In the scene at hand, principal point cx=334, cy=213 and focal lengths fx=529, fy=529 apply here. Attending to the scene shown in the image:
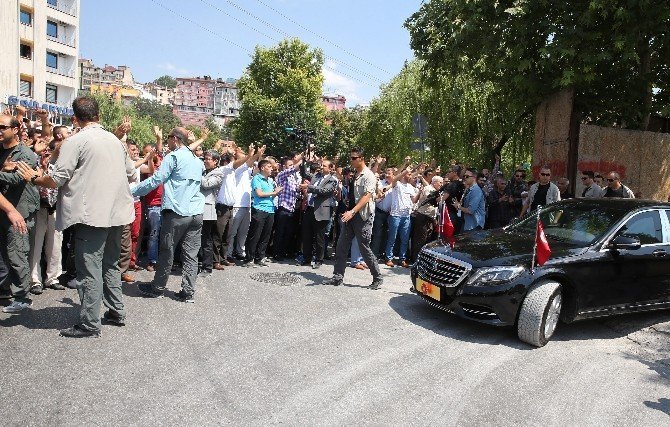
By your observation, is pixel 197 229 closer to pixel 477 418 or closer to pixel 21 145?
pixel 21 145

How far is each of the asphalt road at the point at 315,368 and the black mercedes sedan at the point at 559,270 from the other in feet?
1.15

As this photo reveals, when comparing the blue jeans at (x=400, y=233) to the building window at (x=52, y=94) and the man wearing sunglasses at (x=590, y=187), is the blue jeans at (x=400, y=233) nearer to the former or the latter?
the man wearing sunglasses at (x=590, y=187)

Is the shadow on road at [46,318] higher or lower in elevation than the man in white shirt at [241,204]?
lower

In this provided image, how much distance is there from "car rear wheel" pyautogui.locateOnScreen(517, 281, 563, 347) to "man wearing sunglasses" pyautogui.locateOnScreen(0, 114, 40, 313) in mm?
5496

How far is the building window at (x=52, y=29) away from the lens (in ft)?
177

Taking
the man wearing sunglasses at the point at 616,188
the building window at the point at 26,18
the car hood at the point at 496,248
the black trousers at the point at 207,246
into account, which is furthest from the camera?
the building window at the point at 26,18

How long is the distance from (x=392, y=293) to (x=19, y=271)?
4.83 meters

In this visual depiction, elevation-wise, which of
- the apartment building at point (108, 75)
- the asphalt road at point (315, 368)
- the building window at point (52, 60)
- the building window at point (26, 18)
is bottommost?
the asphalt road at point (315, 368)

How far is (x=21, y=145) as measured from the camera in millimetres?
5934

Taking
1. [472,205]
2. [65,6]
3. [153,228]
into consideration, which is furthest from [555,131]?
[65,6]

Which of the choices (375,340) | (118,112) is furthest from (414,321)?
(118,112)

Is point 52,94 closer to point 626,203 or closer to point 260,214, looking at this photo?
point 260,214

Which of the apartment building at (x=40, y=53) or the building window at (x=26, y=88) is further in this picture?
the building window at (x=26, y=88)

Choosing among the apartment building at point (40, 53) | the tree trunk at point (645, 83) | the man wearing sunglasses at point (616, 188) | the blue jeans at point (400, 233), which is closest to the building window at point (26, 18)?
the apartment building at point (40, 53)
